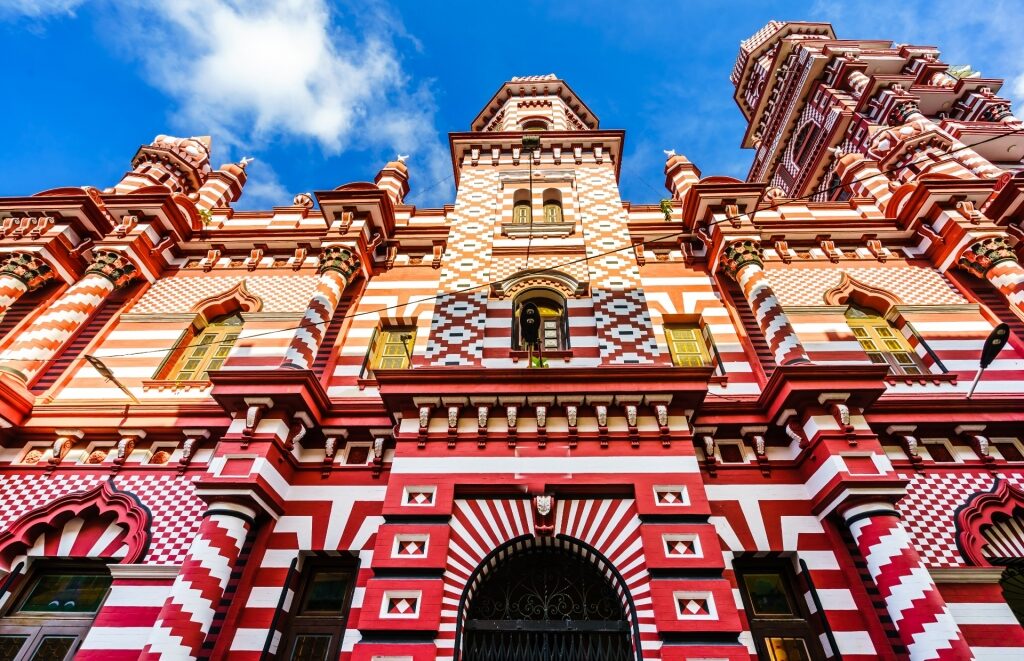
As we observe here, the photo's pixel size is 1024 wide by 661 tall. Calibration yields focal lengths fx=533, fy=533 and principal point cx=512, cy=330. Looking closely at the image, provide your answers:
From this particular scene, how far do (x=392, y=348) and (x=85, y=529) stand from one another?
6.32 metres

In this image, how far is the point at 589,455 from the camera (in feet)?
28.4

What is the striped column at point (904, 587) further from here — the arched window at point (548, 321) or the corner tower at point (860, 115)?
the corner tower at point (860, 115)

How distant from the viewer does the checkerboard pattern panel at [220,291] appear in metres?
13.1

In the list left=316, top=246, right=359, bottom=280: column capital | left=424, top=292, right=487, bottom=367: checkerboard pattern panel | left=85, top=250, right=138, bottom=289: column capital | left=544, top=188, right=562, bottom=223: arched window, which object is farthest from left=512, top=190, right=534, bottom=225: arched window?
left=85, top=250, right=138, bottom=289: column capital

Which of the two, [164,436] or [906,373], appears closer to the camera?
[164,436]

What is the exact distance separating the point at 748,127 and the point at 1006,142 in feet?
68.4

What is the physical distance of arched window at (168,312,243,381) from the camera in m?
11.8

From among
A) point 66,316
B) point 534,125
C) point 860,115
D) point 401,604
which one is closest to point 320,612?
point 401,604

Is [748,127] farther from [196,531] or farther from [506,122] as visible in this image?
[196,531]

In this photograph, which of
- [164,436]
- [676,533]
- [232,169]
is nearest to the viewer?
[676,533]

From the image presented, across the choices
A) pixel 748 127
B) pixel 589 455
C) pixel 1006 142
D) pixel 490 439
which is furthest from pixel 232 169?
pixel 748 127

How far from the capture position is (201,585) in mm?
7457

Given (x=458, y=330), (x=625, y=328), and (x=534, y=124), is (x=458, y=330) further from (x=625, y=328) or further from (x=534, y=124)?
(x=534, y=124)

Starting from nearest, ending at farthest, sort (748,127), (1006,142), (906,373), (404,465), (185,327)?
(404,465)
(906,373)
(185,327)
(1006,142)
(748,127)
